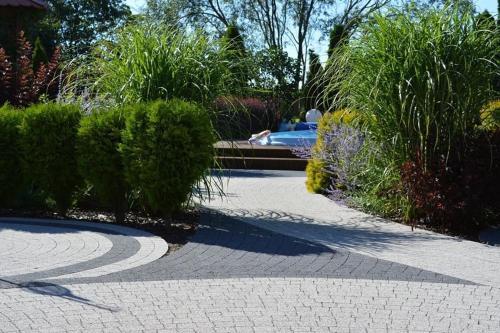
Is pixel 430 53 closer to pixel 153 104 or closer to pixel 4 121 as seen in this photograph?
pixel 153 104

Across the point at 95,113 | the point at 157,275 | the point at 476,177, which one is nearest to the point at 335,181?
the point at 476,177

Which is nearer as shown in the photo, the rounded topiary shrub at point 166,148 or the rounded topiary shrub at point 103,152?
the rounded topiary shrub at point 166,148

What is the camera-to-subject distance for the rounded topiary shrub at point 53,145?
30.2 ft

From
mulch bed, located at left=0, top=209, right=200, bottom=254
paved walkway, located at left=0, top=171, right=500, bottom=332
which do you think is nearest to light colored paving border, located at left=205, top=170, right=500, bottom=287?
paved walkway, located at left=0, top=171, right=500, bottom=332

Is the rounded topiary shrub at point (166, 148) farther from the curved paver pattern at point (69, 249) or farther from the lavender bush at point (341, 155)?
the lavender bush at point (341, 155)

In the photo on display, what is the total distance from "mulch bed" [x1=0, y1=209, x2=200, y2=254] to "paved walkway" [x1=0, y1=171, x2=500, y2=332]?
0.61ft

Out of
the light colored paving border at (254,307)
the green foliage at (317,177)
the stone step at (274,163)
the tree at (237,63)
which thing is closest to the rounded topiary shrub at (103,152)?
the tree at (237,63)

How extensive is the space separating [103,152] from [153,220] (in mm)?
1210

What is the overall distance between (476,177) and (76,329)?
5414 mm

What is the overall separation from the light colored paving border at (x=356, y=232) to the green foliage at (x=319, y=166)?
0.83ft

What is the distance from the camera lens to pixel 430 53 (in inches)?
337

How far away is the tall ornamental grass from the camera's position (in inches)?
338

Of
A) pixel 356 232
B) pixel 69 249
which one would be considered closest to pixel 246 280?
pixel 69 249

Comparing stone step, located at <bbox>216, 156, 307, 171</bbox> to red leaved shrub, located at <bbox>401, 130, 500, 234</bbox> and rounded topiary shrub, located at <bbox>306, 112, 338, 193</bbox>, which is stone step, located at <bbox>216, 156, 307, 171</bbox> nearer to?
rounded topiary shrub, located at <bbox>306, 112, 338, 193</bbox>
